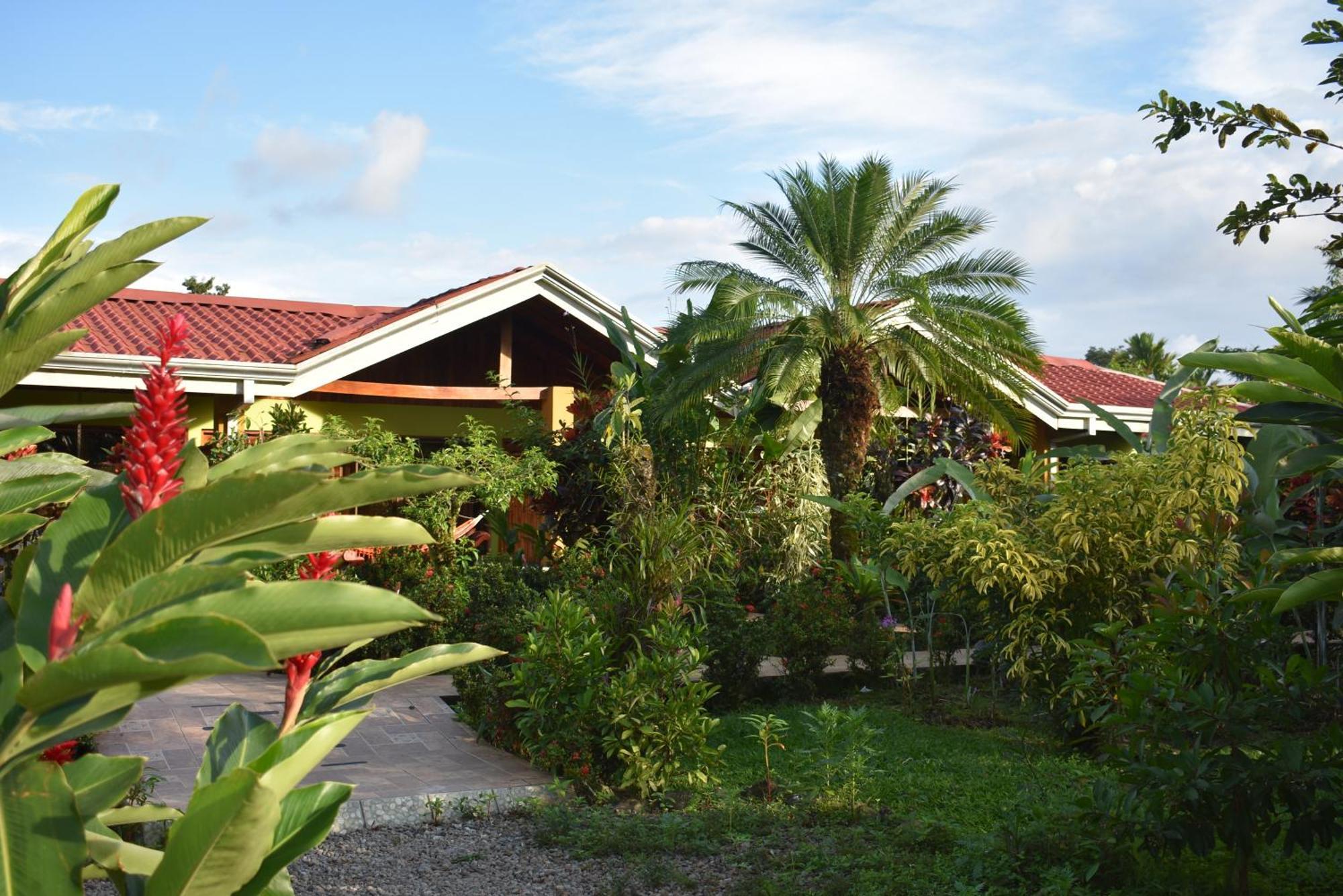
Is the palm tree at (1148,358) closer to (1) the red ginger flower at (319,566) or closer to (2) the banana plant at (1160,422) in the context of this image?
(2) the banana plant at (1160,422)

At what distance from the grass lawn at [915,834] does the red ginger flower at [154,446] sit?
161 inches

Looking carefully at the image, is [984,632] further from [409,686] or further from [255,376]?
[255,376]

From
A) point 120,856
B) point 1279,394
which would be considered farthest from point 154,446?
point 1279,394

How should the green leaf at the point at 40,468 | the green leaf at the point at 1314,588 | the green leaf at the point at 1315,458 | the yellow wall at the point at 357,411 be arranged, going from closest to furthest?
1. the green leaf at the point at 40,468
2. the green leaf at the point at 1314,588
3. the green leaf at the point at 1315,458
4. the yellow wall at the point at 357,411

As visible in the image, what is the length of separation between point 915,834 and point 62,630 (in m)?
5.05

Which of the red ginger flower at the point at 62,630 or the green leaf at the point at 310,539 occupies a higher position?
the green leaf at the point at 310,539

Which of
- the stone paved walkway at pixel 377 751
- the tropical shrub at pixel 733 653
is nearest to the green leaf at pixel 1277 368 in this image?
the stone paved walkway at pixel 377 751

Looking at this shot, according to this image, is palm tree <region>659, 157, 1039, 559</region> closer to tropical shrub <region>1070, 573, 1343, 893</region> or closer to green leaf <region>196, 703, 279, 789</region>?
tropical shrub <region>1070, 573, 1343, 893</region>

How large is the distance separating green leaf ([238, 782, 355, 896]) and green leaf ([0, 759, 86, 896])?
0.98ft

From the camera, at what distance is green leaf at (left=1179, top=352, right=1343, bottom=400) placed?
3.74 m

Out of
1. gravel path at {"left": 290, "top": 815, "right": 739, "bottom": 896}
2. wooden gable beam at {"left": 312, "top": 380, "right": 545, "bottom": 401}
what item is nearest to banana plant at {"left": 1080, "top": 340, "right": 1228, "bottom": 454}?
gravel path at {"left": 290, "top": 815, "right": 739, "bottom": 896}

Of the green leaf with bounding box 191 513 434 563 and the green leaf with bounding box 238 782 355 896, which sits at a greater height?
the green leaf with bounding box 191 513 434 563

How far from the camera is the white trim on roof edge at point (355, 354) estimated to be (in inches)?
472

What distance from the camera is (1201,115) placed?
560cm
